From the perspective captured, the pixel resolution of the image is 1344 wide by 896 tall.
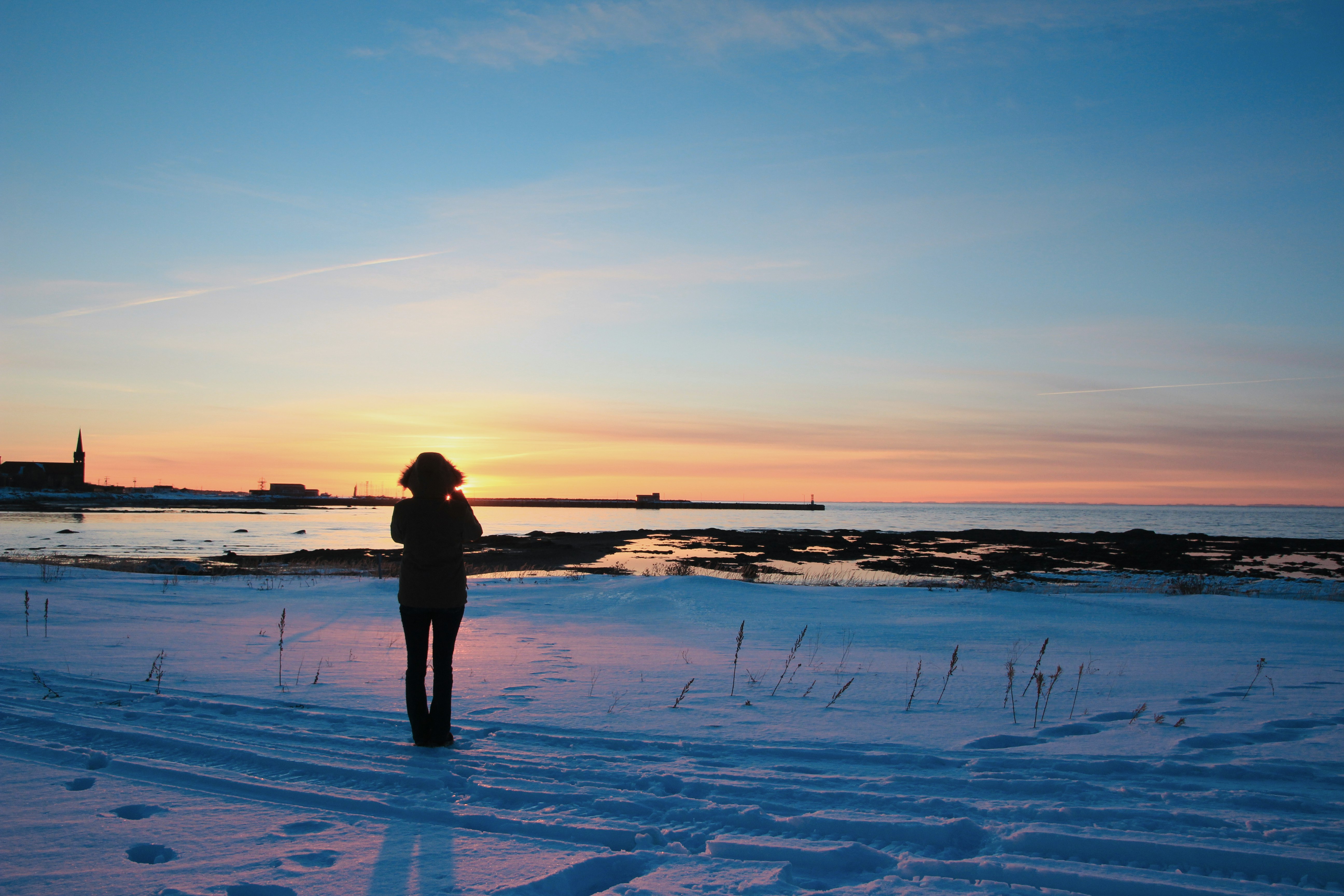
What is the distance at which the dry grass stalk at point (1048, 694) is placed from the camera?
5.96 m

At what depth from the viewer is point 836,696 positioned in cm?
654

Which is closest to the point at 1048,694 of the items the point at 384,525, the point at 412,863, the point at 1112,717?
the point at 1112,717

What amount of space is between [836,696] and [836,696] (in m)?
0.05

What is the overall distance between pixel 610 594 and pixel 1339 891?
13.7 meters

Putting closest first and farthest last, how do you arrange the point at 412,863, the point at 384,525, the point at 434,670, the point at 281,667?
1. the point at 412,863
2. the point at 434,670
3. the point at 281,667
4. the point at 384,525

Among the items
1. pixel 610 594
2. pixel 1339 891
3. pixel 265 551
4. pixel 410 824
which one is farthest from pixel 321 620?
pixel 265 551

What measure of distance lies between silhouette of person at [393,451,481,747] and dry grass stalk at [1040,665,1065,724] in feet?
14.8

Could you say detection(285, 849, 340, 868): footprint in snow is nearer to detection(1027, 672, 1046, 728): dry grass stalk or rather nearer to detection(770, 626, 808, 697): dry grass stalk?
detection(770, 626, 808, 697): dry grass stalk

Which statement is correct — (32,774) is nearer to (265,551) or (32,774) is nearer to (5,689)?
(5,689)

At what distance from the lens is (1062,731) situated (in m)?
5.61

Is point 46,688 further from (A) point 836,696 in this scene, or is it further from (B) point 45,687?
(A) point 836,696

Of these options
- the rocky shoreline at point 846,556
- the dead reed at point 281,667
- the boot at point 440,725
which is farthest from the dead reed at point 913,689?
the rocky shoreline at point 846,556

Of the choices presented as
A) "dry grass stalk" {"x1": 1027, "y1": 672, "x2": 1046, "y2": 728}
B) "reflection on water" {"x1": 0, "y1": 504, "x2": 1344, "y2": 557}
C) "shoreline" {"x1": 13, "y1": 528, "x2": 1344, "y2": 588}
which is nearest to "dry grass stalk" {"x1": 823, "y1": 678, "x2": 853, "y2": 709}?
"dry grass stalk" {"x1": 1027, "y1": 672, "x2": 1046, "y2": 728}

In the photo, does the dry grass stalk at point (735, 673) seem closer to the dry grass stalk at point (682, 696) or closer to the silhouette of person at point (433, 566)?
the dry grass stalk at point (682, 696)
